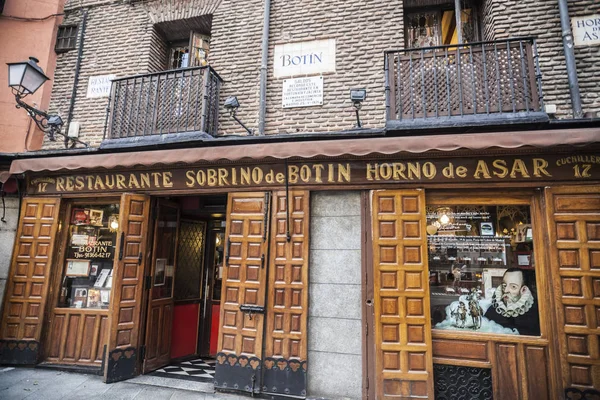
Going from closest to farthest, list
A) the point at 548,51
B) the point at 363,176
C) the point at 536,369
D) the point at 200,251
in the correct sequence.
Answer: the point at 536,369
the point at 363,176
the point at 548,51
the point at 200,251

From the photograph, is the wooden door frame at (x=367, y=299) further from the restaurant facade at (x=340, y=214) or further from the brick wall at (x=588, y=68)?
the brick wall at (x=588, y=68)

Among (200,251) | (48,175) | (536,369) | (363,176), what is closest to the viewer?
(536,369)

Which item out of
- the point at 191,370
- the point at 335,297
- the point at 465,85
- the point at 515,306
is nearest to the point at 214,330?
the point at 191,370

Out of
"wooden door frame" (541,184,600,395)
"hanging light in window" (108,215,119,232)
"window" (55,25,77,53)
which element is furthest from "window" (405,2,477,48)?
"window" (55,25,77,53)

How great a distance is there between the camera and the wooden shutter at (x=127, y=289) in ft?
17.8

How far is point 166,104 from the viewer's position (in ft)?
21.1

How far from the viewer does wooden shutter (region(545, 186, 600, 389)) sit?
424cm

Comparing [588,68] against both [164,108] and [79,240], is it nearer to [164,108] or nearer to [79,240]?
[164,108]

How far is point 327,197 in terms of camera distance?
538 cm

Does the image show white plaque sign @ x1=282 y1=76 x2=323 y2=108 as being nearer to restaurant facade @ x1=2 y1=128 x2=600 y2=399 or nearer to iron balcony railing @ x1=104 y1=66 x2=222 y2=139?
iron balcony railing @ x1=104 y1=66 x2=222 y2=139

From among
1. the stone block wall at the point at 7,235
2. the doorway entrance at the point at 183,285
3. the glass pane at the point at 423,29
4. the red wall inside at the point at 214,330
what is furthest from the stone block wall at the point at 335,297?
the stone block wall at the point at 7,235

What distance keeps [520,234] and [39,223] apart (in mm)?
8677

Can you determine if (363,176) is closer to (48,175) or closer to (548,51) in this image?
(548,51)

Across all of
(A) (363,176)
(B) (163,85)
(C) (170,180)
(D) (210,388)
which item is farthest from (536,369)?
(B) (163,85)
